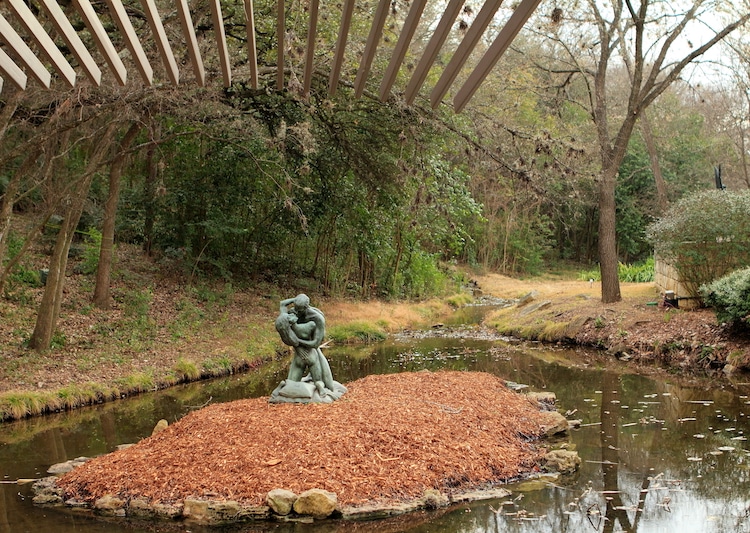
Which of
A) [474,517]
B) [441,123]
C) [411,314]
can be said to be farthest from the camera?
[411,314]

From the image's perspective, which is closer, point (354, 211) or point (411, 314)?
point (354, 211)

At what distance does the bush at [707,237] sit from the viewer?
580 inches

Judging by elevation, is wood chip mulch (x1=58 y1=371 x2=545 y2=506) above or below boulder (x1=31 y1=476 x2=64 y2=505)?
above

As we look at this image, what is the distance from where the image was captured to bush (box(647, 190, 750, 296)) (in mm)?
14727

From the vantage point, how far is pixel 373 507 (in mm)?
5934

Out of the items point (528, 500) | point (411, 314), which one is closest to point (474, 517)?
point (528, 500)

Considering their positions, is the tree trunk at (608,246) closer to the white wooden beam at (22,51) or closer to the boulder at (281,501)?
the boulder at (281,501)

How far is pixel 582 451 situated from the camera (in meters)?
7.79

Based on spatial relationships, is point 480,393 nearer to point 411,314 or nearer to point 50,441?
point 50,441

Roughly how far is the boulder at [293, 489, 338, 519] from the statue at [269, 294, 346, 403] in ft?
7.87

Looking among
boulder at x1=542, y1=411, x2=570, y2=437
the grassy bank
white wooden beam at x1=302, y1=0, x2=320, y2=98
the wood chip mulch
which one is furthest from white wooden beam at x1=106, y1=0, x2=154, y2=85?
the grassy bank

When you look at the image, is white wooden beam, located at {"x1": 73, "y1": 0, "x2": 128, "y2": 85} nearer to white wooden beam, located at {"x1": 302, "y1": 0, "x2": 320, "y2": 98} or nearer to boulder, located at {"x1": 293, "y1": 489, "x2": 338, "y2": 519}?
white wooden beam, located at {"x1": 302, "y1": 0, "x2": 320, "y2": 98}

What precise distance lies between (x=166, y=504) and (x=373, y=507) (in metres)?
1.69

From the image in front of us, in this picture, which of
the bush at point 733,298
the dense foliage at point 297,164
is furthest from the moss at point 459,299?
the bush at point 733,298
